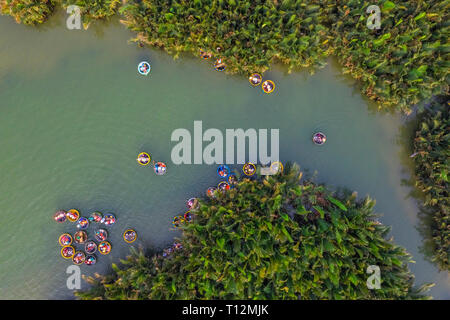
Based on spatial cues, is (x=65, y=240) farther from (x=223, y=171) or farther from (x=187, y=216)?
(x=223, y=171)

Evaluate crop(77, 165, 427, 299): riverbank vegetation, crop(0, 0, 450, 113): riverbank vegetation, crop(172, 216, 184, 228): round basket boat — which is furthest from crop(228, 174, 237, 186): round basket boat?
crop(0, 0, 450, 113): riverbank vegetation

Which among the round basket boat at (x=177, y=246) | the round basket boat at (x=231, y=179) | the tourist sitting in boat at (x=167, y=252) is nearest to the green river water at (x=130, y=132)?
the tourist sitting in boat at (x=167, y=252)

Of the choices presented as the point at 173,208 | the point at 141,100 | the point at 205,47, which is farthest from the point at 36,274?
the point at 205,47

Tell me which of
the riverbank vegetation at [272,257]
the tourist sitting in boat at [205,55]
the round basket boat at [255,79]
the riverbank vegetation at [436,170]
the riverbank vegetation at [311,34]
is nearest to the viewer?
the riverbank vegetation at [272,257]

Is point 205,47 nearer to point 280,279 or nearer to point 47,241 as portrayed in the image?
point 280,279

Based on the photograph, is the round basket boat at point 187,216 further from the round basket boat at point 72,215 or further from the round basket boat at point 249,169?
the round basket boat at point 72,215

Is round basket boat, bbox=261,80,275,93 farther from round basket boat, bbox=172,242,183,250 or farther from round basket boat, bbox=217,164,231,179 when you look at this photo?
round basket boat, bbox=172,242,183,250

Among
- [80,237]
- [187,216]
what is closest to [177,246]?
[187,216]
